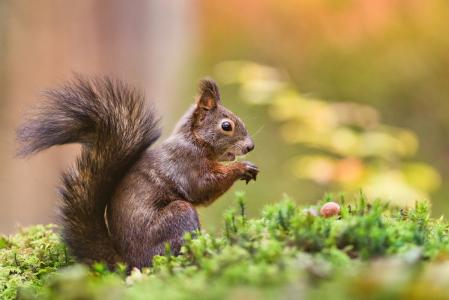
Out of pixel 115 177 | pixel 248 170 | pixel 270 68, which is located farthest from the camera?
pixel 270 68

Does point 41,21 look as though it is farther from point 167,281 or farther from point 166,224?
point 167,281

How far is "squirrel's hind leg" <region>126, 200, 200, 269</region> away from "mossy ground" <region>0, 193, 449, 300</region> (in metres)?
0.33

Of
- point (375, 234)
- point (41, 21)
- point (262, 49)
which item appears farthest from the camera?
point (262, 49)

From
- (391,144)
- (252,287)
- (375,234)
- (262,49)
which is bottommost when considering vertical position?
(252,287)

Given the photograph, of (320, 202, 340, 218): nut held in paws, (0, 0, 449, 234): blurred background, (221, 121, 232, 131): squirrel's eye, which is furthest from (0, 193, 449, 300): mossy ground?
(0, 0, 449, 234): blurred background

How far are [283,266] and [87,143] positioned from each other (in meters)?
1.34

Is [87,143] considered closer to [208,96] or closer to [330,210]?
[208,96]

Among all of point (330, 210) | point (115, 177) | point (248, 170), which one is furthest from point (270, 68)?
point (330, 210)

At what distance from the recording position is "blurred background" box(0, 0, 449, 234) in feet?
17.3

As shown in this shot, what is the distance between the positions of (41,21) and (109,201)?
3.94 meters

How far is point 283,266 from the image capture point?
116 cm

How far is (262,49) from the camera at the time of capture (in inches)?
235

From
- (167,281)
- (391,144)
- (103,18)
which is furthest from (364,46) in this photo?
(167,281)

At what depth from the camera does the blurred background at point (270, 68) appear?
528 centimetres
